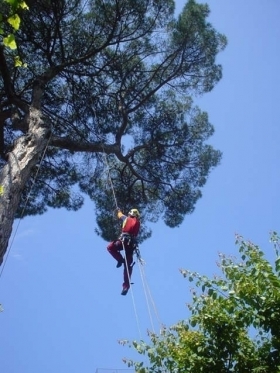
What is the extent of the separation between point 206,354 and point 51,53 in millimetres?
6395

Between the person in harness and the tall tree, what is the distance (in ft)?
7.19

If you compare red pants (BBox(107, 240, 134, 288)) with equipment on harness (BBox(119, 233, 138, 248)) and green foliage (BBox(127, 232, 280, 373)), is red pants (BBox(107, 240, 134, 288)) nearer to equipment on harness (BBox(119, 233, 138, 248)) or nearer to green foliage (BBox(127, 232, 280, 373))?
equipment on harness (BBox(119, 233, 138, 248))

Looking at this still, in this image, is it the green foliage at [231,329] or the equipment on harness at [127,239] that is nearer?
the green foliage at [231,329]

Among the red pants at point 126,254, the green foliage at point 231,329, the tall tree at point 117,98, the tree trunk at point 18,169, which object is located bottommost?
the green foliage at point 231,329

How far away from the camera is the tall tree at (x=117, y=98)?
795 centimetres

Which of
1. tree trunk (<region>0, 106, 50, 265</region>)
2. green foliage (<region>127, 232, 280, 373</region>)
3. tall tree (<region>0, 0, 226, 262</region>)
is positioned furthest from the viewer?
tall tree (<region>0, 0, 226, 262</region>)

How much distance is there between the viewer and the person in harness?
5617mm

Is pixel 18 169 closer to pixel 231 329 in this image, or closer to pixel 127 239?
pixel 127 239

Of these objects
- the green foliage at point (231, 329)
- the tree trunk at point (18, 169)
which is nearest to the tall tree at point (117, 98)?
the tree trunk at point (18, 169)

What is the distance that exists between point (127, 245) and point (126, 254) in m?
0.13

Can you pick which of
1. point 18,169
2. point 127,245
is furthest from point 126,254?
point 18,169

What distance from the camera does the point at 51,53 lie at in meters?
8.00

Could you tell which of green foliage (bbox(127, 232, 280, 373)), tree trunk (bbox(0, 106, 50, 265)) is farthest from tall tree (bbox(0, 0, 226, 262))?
green foliage (bbox(127, 232, 280, 373))

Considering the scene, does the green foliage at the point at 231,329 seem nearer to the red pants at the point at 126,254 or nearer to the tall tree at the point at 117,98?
the red pants at the point at 126,254
